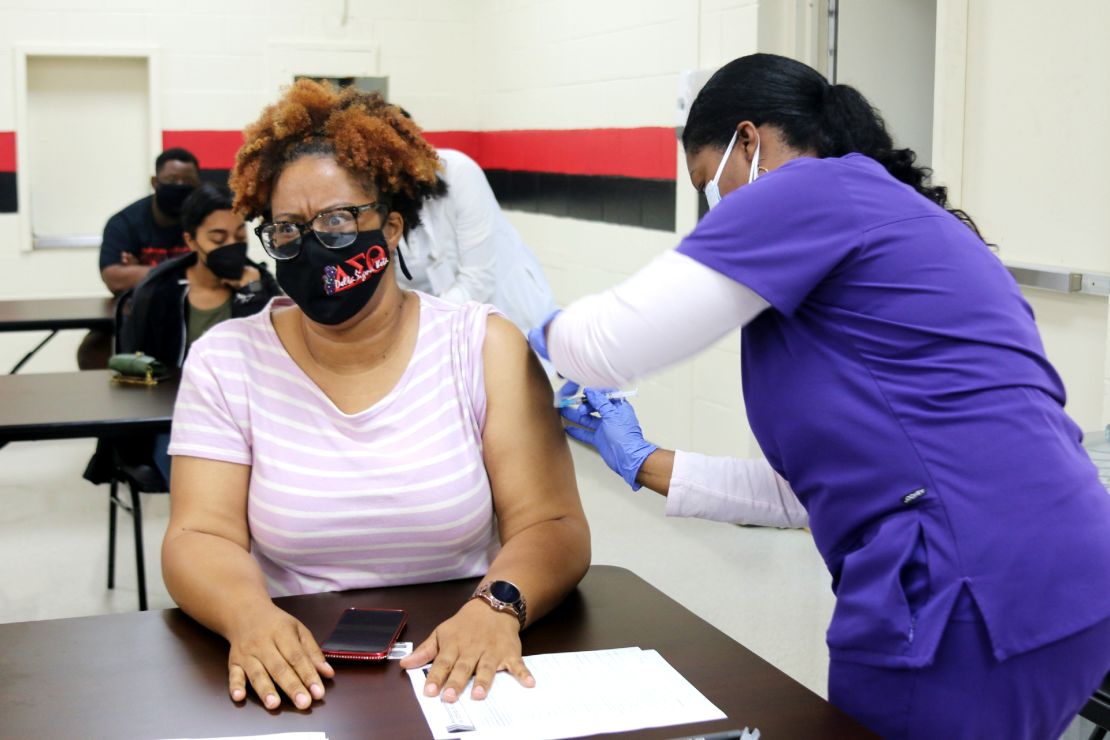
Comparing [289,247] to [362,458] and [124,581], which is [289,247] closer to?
[362,458]

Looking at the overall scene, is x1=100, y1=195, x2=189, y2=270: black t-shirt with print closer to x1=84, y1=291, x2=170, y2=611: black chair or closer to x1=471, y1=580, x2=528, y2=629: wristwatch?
x1=84, y1=291, x2=170, y2=611: black chair

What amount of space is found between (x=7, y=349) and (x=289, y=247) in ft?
14.9

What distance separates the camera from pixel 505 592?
1345 mm

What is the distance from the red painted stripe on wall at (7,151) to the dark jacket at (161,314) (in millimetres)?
2527

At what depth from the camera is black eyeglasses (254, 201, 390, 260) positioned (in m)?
1.60

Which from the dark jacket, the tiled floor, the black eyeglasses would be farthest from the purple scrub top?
the dark jacket

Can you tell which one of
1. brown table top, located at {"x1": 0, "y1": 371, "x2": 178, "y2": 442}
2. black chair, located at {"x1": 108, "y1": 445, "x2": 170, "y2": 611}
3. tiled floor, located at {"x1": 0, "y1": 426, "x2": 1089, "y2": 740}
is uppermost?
brown table top, located at {"x1": 0, "y1": 371, "x2": 178, "y2": 442}

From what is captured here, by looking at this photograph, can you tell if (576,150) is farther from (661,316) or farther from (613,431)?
(661,316)

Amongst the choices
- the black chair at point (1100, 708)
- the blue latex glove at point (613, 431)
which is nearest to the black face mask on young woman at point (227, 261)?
the blue latex glove at point (613, 431)

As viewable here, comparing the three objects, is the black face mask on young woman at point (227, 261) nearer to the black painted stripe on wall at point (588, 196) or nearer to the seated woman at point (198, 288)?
the seated woman at point (198, 288)

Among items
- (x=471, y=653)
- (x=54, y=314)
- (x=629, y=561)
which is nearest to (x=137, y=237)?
(x=54, y=314)

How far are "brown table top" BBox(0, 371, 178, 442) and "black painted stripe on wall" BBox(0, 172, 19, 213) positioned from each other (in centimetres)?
282

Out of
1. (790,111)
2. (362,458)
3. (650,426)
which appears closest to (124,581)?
(650,426)

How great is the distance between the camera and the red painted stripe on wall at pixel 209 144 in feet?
18.4
